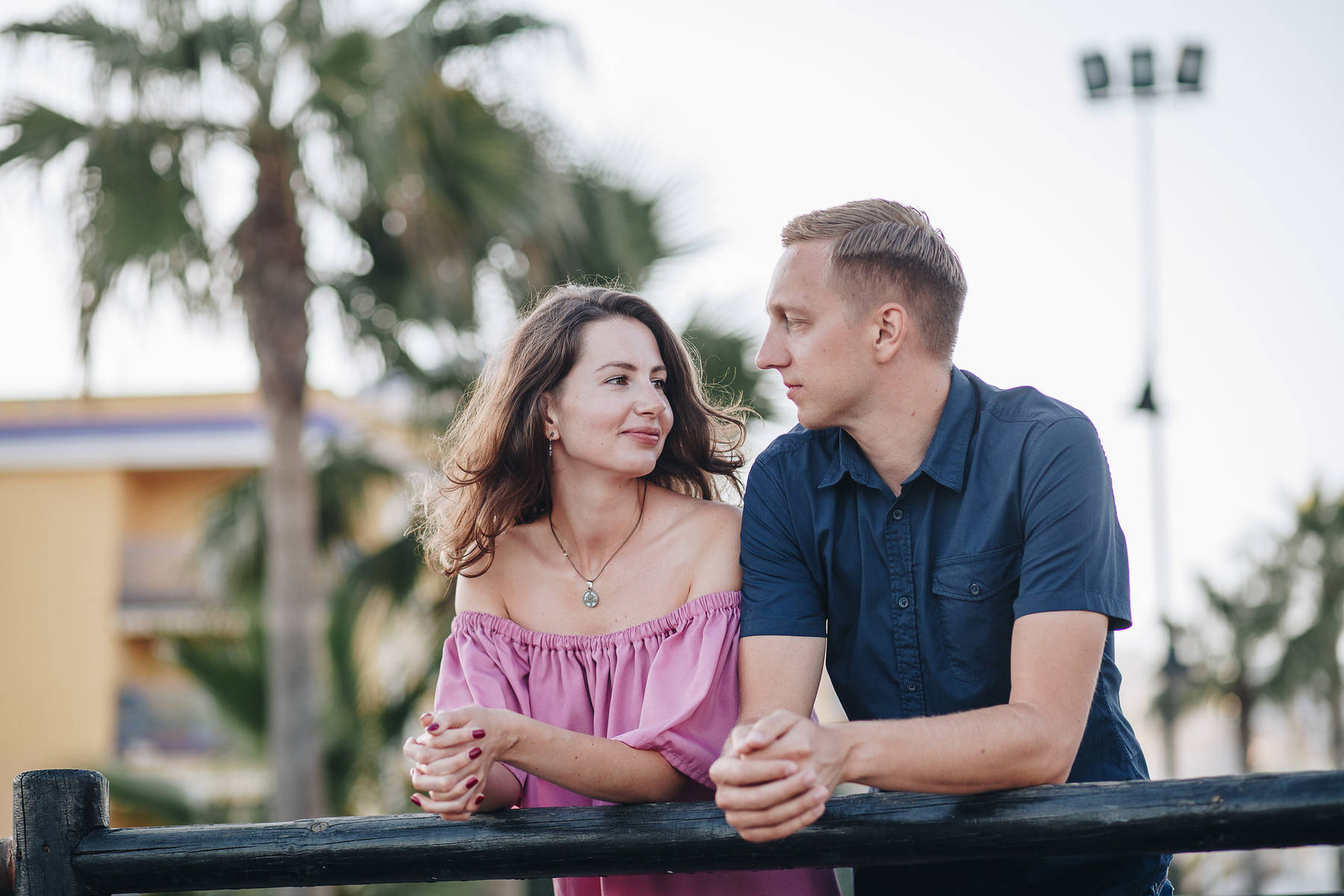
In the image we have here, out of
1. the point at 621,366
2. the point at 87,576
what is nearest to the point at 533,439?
the point at 621,366

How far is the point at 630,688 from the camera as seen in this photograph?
247 cm

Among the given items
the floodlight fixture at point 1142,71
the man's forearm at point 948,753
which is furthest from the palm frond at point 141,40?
the floodlight fixture at point 1142,71

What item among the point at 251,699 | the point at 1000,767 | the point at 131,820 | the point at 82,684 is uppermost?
the point at 1000,767

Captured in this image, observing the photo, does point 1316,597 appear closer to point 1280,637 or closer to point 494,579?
point 1280,637

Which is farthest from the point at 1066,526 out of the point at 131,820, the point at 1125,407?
the point at 1125,407

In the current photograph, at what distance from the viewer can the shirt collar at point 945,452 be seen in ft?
7.45

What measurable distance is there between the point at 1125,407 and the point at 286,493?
969 cm

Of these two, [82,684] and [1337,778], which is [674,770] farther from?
[82,684]

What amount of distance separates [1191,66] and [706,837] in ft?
46.0

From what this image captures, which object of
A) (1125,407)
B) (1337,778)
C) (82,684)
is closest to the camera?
(1337,778)

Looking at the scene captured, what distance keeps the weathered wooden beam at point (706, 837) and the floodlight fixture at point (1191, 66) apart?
13.8 meters

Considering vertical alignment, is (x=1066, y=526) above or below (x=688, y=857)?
above

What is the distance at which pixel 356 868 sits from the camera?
1.92 meters

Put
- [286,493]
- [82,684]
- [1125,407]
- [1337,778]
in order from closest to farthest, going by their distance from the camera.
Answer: [1337,778] < [286,493] < [1125,407] < [82,684]
